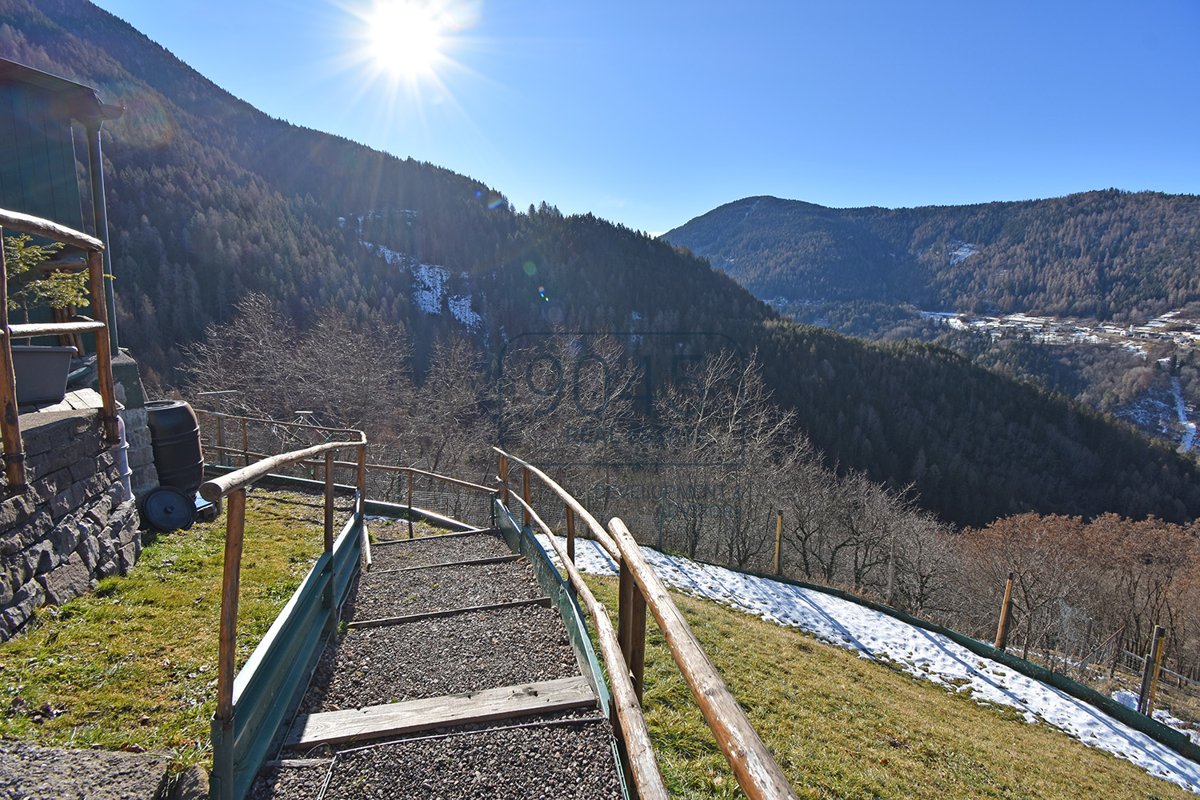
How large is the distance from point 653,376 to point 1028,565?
35.5 m

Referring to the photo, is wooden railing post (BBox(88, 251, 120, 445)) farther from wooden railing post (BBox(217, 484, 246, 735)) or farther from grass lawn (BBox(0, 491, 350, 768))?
wooden railing post (BBox(217, 484, 246, 735))

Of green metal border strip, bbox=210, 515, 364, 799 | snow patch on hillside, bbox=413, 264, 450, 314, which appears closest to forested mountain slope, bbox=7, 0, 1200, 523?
snow patch on hillside, bbox=413, 264, 450, 314

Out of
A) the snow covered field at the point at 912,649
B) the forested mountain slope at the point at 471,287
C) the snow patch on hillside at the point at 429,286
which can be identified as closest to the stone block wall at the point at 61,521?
the snow covered field at the point at 912,649

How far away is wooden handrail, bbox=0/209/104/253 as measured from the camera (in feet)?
10.1

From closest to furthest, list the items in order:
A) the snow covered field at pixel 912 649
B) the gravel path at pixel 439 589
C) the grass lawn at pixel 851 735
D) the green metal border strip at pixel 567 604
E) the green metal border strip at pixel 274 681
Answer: the green metal border strip at pixel 274 681, the green metal border strip at pixel 567 604, the grass lawn at pixel 851 735, the gravel path at pixel 439 589, the snow covered field at pixel 912 649

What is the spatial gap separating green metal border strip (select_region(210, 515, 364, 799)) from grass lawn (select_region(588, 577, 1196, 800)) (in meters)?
2.15

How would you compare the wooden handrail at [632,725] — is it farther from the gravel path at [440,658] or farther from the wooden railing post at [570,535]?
the wooden railing post at [570,535]

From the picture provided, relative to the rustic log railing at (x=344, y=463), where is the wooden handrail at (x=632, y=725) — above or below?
above

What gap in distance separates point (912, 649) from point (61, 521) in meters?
12.7

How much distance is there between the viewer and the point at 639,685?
217cm

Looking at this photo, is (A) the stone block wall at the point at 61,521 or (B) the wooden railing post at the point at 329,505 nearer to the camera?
(A) the stone block wall at the point at 61,521

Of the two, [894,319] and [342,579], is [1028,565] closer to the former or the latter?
[342,579]

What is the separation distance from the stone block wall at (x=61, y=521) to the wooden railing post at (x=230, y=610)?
2.38 meters

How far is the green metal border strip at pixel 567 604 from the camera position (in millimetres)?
2494
